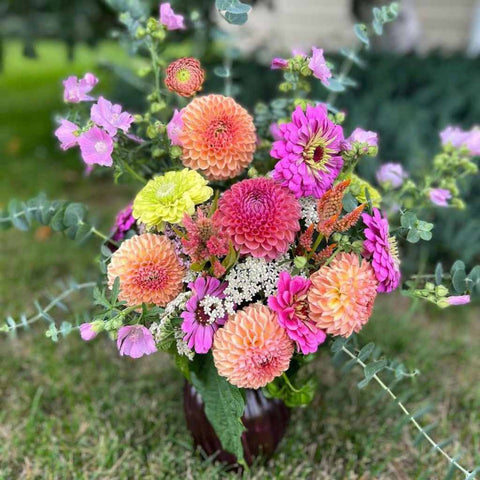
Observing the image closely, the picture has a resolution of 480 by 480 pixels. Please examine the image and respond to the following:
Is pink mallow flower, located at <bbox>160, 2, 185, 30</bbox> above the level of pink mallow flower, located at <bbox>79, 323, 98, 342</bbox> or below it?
above

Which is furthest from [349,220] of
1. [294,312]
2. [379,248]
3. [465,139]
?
[465,139]

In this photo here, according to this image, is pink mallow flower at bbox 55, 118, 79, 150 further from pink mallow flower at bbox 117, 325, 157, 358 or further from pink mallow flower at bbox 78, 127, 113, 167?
pink mallow flower at bbox 117, 325, 157, 358

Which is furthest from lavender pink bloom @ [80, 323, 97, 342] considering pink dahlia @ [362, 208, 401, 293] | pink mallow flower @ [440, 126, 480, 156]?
pink mallow flower @ [440, 126, 480, 156]

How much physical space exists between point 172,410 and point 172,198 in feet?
2.72

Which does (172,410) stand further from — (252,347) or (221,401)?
(252,347)

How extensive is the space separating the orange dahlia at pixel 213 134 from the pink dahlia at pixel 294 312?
10.3 inches

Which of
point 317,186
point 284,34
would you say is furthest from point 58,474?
point 284,34

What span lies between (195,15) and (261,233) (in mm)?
635

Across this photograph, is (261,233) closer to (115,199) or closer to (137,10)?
(137,10)

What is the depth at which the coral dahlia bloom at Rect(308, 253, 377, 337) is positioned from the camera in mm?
1011

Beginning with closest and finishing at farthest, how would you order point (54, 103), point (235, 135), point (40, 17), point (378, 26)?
point (235, 135) → point (378, 26) → point (40, 17) → point (54, 103)

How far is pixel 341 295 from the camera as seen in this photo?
1014 millimetres

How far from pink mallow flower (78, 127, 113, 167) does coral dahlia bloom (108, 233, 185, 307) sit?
16 centimetres

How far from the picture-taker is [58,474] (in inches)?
55.0
